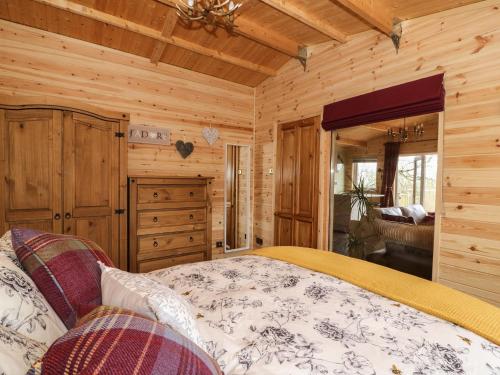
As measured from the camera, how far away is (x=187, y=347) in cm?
61

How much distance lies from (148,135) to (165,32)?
47.9 inches

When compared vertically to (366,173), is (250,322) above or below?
below

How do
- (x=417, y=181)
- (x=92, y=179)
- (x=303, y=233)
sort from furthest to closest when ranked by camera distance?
1. (x=303, y=233)
2. (x=417, y=181)
3. (x=92, y=179)

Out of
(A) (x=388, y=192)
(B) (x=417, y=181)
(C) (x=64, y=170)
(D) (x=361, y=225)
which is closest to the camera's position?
(C) (x=64, y=170)

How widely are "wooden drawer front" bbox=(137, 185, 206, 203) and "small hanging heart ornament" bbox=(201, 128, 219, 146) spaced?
3.36 ft

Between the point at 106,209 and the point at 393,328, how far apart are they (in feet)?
8.07

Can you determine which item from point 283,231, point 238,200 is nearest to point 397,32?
point 283,231

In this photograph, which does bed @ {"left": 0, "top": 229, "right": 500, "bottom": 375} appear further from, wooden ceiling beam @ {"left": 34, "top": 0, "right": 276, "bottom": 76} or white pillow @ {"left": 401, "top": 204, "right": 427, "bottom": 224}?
wooden ceiling beam @ {"left": 34, "top": 0, "right": 276, "bottom": 76}

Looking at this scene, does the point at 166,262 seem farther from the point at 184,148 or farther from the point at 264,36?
the point at 264,36

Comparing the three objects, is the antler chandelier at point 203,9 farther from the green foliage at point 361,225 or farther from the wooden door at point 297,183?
the green foliage at point 361,225

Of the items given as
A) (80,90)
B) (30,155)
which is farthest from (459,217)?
(80,90)

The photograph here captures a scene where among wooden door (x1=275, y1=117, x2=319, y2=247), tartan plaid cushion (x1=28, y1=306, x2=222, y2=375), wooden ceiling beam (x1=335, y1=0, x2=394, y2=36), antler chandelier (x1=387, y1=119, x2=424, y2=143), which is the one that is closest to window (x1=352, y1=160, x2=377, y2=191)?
antler chandelier (x1=387, y1=119, x2=424, y2=143)

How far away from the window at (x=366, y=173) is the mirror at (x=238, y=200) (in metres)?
1.82

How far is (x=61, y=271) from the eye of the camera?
0.91m
